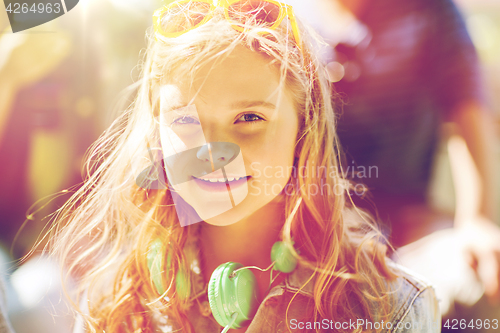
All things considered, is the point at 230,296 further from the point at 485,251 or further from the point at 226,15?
the point at 485,251

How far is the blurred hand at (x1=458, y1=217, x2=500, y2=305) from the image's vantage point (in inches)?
33.0

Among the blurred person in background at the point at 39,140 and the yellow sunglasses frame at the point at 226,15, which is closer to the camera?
the yellow sunglasses frame at the point at 226,15

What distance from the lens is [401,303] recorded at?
0.75 metres

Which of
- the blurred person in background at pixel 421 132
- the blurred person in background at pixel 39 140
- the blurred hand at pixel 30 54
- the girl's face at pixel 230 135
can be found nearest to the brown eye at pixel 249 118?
the girl's face at pixel 230 135

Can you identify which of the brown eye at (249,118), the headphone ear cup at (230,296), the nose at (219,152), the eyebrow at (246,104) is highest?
the eyebrow at (246,104)

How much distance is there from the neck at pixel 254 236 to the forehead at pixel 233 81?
0.30m

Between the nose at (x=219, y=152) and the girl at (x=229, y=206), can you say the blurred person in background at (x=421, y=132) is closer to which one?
the girl at (x=229, y=206)

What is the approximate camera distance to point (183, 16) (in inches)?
29.1

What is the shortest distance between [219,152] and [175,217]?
1.10 ft

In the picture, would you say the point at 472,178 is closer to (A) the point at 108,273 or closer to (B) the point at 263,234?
(B) the point at 263,234

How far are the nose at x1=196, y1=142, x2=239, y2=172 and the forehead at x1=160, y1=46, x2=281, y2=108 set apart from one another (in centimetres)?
9

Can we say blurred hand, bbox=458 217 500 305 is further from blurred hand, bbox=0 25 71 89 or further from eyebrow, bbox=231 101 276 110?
blurred hand, bbox=0 25 71 89

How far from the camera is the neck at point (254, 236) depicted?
0.82 m

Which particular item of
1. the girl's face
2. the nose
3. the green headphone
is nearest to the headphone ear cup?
the green headphone
